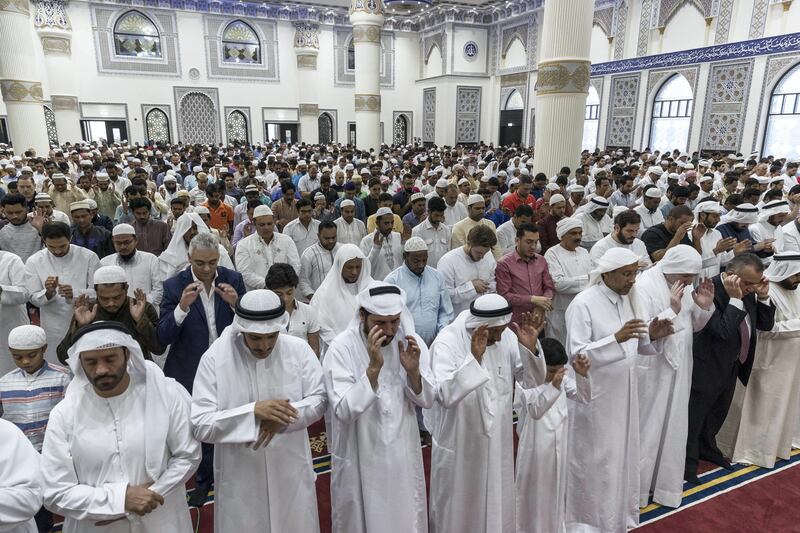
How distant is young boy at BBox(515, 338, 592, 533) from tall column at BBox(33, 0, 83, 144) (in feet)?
65.9

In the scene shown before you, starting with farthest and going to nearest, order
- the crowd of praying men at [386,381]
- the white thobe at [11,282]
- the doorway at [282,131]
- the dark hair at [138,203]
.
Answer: the doorway at [282,131], the dark hair at [138,203], the white thobe at [11,282], the crowd of praying men at [386,381]

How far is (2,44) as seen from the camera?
1077 centimetres

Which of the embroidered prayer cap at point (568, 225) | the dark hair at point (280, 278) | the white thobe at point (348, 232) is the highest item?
the embroidered prayer cap at point (568, 225)

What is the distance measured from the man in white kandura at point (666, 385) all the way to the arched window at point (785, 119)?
11307 millimetres

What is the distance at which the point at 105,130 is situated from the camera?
63.1ft

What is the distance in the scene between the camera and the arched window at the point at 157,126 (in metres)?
19.7

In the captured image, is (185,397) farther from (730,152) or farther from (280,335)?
(730,152)

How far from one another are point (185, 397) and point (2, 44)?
1247cm

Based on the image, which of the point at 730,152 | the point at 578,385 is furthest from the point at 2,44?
the point at 730,152

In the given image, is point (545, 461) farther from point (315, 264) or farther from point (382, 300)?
point (315, 264)

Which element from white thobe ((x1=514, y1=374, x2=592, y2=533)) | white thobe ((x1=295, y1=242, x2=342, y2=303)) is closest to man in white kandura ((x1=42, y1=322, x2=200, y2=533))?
white thobe ((x1=514, y1=374, x2=592, y2=533))

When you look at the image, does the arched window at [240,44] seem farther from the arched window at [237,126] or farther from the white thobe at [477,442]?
the white thobe at [477,442]

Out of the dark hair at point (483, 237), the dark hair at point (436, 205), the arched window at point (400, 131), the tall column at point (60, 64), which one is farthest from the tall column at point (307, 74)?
the dark hair at point (483, 237)

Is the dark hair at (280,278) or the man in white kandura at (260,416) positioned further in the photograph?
the dark hair at (280,278)
